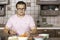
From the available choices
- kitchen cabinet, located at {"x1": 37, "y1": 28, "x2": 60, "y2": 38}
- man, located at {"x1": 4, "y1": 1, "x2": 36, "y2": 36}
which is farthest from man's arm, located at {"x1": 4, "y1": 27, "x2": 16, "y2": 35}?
kitchen cabinet, located at {"x1": 37, "y1": 28, "x2": 60, "y2": 38}

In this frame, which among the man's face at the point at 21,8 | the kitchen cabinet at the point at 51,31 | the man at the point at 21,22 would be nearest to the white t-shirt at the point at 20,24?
the man at the point at 21,22

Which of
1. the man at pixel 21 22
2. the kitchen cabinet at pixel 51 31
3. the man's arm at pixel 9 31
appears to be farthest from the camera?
the kitchen cabinet at pixel 51 31

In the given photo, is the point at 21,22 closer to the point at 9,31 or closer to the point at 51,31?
the point at 9,31

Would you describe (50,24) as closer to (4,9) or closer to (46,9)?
(46,9)

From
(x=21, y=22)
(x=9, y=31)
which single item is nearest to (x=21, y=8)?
(x=21, y=22)

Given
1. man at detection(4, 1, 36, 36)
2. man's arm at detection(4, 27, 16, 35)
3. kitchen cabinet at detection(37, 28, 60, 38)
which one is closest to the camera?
man's arm at detection(4, 27, 16, 35)

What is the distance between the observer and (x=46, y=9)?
160 inches

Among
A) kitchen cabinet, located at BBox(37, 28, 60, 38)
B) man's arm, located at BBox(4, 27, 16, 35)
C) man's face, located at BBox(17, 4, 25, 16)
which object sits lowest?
kitchen cabinet, located at BBox(37, 28, 60, 38)

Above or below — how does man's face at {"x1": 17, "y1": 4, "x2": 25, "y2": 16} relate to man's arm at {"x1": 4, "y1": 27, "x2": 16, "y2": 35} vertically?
above

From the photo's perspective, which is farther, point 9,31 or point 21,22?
point 21,22

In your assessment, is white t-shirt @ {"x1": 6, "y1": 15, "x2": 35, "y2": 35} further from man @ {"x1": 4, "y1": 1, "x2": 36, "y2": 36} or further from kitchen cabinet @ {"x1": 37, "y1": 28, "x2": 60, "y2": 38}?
kitchen cabinet @ {"x1": 37, "y1": 28, "x2": 60, "y2": 38}

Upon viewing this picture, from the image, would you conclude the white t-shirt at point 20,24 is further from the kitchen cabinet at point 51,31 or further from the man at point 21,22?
the kitchen cabinet at point 51,31

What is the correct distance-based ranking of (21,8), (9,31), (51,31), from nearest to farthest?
1. (9,31)
2. (21,8)
3. (51,31)

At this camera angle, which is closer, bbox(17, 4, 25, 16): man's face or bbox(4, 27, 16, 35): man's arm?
bbox(4, 27, 16, 35): man's arm
